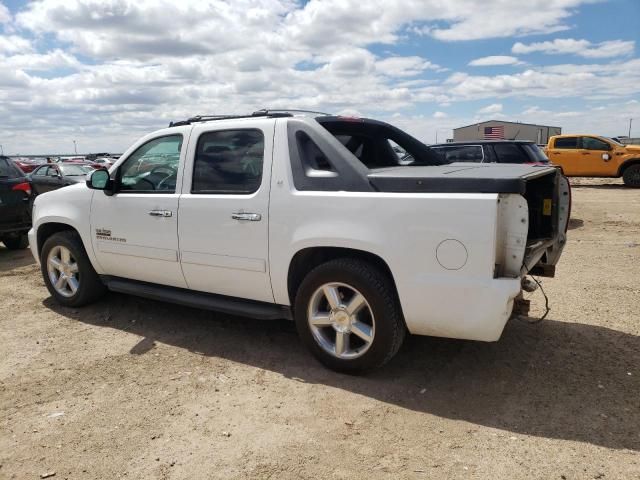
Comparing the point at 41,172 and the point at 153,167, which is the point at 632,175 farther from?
the point at 41,172

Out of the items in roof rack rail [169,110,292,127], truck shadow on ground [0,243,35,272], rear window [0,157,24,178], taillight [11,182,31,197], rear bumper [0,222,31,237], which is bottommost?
truck shadow on ground [0,243,35,272]

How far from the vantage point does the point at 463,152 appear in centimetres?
1123

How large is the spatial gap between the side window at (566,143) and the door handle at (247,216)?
17.3m

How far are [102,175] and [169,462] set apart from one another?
2.85 m

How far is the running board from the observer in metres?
4.00

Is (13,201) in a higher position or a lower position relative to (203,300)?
higher

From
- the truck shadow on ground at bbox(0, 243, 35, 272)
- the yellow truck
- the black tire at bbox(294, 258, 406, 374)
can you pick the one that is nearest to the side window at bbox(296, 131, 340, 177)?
the black tire at bbox(294, 258, 406, 374)

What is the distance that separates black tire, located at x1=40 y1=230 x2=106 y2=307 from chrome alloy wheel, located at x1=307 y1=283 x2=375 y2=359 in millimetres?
2683

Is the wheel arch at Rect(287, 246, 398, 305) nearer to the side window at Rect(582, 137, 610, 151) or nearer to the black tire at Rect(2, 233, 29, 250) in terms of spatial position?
the black tire at Rect(2, 233, 29, 250)

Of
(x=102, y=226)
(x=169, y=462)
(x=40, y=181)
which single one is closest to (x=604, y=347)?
(x=169, y=462)

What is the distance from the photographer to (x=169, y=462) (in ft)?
9.27

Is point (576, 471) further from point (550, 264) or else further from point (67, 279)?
point (67, 279)

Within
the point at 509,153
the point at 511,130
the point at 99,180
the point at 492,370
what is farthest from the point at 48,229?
the point at 511,130

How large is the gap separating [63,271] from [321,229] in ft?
10.7
